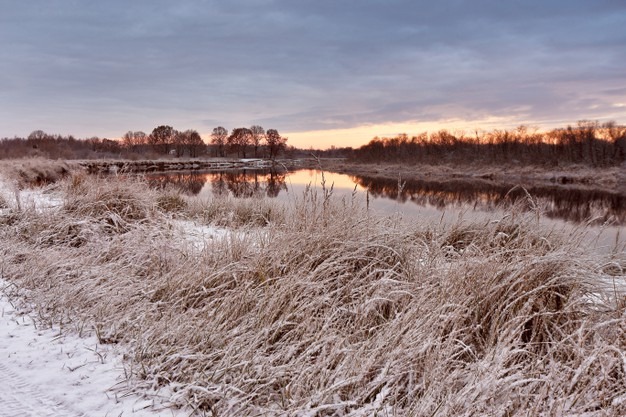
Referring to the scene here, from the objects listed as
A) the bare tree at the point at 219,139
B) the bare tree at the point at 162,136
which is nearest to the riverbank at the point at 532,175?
the bare tree at the point at 219,139

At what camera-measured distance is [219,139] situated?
91.8 metres

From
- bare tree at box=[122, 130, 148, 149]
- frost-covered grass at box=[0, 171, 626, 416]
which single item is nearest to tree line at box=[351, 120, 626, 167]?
frost-covered grass at box=[0, 171, 626, 416]

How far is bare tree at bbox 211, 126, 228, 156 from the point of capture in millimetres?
91375

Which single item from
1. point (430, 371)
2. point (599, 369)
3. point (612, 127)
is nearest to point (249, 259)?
point (430, 371)

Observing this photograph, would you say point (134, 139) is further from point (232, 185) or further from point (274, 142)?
point (232, 185)

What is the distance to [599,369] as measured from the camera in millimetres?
2248

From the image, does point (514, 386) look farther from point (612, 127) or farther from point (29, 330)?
point (612, 127)

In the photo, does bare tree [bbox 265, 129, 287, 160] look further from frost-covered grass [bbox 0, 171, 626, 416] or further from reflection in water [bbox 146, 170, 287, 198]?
frost-covered grass [bbox 0, 171, 626, 416]

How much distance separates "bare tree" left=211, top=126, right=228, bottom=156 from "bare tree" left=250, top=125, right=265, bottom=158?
25.8 ft

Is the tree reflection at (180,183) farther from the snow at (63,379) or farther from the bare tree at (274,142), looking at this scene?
the bare tree at (274,142)

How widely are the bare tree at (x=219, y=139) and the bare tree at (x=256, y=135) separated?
310 inches

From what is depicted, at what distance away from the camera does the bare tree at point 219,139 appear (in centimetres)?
9138

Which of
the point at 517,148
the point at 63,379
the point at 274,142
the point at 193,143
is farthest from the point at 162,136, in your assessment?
the point at 63,379

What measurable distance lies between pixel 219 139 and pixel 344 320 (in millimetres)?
93224
